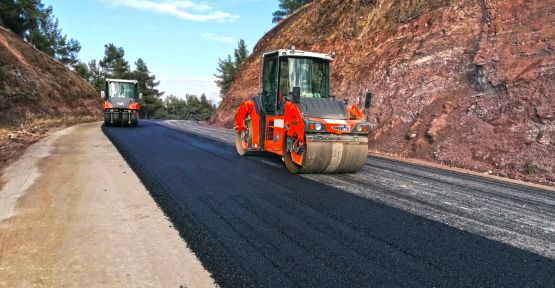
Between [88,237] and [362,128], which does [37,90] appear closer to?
[362,128]

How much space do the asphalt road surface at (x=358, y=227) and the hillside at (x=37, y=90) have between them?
81.5 ft

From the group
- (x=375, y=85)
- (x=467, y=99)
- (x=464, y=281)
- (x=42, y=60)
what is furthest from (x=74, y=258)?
(x=42, y=60)

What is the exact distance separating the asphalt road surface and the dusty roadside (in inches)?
11.2

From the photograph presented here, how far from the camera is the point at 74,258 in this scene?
12.9 feet

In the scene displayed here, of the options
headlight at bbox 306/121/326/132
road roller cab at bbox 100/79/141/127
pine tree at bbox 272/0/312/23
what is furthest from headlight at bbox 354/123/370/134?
pine tree at bbox 272/0/312/23

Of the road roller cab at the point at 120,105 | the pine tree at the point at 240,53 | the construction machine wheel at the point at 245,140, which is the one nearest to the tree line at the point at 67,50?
the pine tree at the point at 240,53

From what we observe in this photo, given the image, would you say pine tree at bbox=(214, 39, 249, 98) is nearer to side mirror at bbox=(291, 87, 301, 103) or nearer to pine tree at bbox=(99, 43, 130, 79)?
pine tree at bbox=(99, 43, 130, 79)

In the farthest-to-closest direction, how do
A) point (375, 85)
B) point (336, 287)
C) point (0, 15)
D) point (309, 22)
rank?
1. point (0, 15)
2. point (309, 22)
3. point (375, 85)
4. point (336, 287)

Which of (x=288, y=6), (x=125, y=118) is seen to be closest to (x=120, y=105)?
(x=125, y=118)

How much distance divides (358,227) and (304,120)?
140 inches

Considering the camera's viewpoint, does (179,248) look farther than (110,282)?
Yes

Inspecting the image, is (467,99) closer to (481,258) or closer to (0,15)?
(481,258)

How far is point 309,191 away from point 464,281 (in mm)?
3521

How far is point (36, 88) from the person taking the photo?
35281 millimetres
